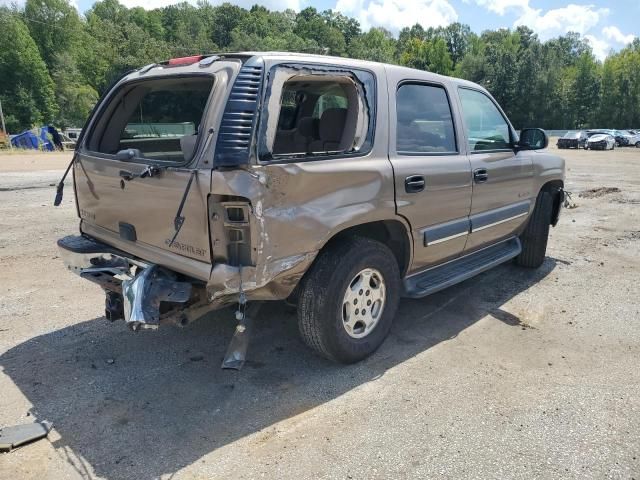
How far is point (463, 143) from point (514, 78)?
254 ft

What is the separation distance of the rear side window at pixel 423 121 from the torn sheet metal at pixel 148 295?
1.79 metres

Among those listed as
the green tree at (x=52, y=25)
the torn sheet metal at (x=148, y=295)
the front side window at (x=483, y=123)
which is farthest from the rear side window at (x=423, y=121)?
the green tree at (x=52, y=25)

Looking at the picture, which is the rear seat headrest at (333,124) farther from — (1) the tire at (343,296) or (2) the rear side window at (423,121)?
(1) the tire at (343,296)

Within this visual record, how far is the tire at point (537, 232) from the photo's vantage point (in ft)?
18.3

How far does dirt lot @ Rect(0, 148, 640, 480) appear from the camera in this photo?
8.53 feet

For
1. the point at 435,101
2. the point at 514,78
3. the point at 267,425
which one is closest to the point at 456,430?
the point at 267,425

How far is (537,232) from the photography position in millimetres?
5594

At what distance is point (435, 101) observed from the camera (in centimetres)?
406

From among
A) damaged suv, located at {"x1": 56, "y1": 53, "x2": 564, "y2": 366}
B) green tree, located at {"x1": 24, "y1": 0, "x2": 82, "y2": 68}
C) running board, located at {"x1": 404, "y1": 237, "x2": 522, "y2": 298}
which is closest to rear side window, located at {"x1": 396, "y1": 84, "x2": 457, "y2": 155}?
damaged suv, located at {"x1": 56, "y1": 53, "x2": 564, "y2": 366}

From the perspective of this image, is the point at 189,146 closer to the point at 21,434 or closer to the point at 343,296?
the point at 343,296

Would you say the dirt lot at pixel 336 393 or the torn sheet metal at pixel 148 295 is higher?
the torn sheet metal at pixel 148 295

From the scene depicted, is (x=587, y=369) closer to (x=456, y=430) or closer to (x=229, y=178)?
(x=456, y=430)

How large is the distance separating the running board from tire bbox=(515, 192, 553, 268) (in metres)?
0.39

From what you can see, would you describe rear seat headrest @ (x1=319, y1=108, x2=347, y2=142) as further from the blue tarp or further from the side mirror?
the blue tarp
